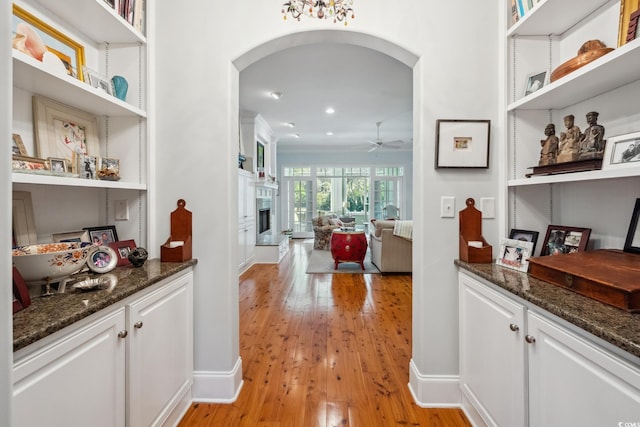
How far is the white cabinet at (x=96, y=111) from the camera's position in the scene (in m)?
1.27

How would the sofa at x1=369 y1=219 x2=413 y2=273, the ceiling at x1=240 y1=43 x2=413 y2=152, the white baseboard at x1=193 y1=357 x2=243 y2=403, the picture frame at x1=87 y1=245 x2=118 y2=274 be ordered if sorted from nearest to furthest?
the picture frame at x1=87 y1=245 x2=118 y2=274 < the white baseboard at x1=193 y1=357 x2=243 y2=403 < the ceiling at x1=240 y1=43 x2=413 y2=152 < the sofa at x1=369 y1=219 x2=413 y2=273

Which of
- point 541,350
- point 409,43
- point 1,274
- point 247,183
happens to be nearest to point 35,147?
point 1,274

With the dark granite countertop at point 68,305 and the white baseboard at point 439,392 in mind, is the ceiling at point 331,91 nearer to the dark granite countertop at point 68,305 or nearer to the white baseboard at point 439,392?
the dark granite countertop at point 68,305

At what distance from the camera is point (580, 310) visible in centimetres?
93

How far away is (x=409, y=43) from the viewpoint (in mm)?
1772

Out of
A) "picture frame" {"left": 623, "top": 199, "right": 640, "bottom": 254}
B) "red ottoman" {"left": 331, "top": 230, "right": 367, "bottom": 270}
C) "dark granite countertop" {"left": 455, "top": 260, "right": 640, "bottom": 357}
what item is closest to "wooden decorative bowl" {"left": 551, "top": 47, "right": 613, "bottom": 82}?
"picture frame" {"left": 623, "top": 199, "right": 640, "bottom": 254}

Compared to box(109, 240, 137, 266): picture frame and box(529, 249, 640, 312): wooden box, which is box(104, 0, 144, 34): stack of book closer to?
box(109, 240, 137, 266): picture frame

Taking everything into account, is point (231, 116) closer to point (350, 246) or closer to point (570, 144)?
point (570, 144)

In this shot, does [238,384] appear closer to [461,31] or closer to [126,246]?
[126,246]

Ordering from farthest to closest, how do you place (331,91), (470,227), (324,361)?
(331,91)
(324,361)
(470,227)

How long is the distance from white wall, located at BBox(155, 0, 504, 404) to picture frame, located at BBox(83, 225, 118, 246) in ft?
0.87

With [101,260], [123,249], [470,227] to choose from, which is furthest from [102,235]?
[470,227]

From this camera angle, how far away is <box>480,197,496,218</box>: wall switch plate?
1772mm

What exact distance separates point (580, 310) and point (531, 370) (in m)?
0.36
